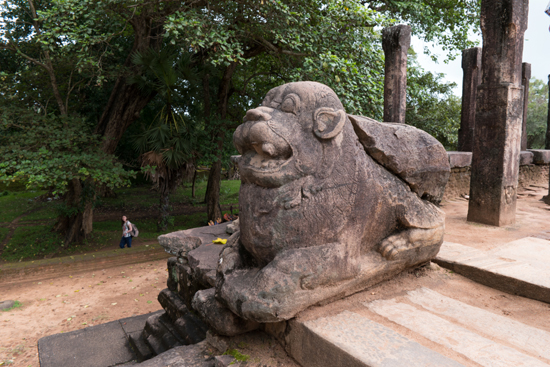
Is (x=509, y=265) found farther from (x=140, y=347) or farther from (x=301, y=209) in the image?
(x=140, y=347)

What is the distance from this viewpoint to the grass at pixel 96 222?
8.55 m

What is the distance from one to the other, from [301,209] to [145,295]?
468cm

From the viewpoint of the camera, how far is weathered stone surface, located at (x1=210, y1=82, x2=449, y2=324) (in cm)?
221

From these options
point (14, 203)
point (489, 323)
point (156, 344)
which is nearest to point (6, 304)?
point (156, 344)

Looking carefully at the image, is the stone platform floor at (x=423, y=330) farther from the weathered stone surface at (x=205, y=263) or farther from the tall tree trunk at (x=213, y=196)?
the tall tree trunk at (x=213, y=196)

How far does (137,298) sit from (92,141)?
3.62 m

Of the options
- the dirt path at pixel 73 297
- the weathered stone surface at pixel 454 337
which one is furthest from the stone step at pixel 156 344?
the weathered stone surface at pixel 454 337

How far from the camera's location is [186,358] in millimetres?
2545

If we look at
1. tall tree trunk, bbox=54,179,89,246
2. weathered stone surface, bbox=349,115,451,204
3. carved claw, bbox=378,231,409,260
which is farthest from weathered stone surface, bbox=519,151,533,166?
tall tree trunk, bbox=54,179,89,246

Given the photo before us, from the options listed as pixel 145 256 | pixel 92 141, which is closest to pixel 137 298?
pixel 145 256

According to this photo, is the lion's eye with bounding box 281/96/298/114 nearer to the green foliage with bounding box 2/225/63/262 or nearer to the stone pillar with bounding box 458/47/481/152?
the stone pillar with bounding box 458/47/481/152

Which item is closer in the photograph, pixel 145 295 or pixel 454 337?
pixel 454 337

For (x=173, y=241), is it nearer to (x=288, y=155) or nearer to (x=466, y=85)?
(x=288, y=155)

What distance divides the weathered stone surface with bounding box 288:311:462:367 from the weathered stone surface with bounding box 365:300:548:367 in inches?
6.5
